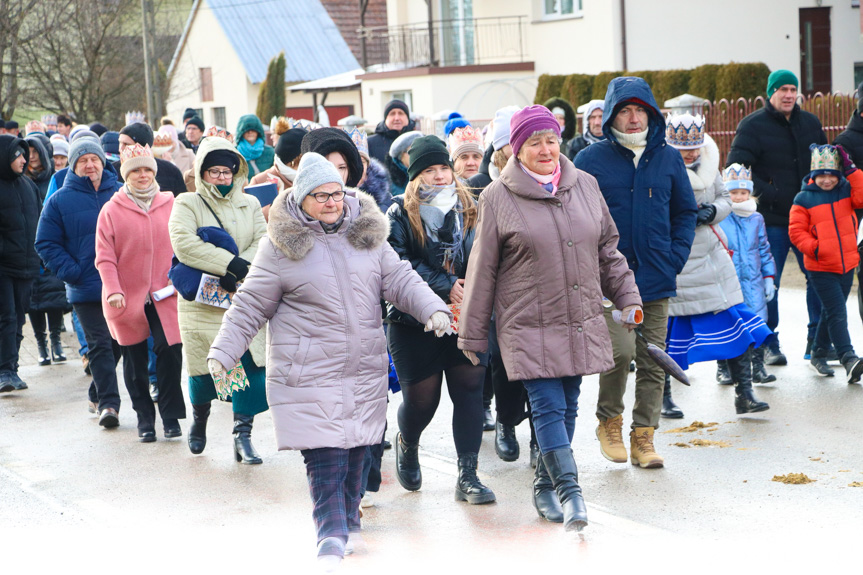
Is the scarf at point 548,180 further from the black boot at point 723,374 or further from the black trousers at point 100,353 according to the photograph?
the black trousers at point 100,353

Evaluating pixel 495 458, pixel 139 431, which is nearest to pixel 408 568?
pixel 495 458

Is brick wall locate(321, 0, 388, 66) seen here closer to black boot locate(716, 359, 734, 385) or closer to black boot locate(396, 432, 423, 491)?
black boot locate(716, 359, 734, 385)

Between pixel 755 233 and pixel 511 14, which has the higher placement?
pixel 511 14

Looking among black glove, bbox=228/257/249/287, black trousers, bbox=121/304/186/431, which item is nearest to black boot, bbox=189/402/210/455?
black trousers, bbox=121/304/186/431

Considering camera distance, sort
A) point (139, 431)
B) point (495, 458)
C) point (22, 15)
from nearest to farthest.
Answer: point (495, 458) < point (139, 431) < point (22, 15)

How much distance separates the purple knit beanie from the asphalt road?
6.01 ft

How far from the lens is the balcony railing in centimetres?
3039

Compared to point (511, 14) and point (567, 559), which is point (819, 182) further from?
point (511, 14)

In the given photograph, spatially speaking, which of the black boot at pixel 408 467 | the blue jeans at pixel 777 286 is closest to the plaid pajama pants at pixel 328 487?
the black boot at pixel 408 467

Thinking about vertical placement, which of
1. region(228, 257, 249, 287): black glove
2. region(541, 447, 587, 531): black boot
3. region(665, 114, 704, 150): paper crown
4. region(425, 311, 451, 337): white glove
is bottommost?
region(541, 447, 587, 531): black boot

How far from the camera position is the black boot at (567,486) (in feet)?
17.5

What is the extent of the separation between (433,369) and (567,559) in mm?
1318

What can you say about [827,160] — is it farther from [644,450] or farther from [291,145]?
[291,145]

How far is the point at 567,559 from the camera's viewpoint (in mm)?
5156
